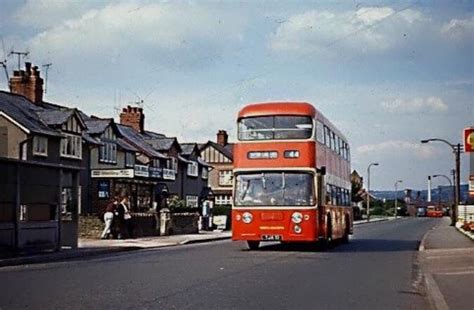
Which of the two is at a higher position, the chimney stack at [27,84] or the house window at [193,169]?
the chimney stack at [27,84]

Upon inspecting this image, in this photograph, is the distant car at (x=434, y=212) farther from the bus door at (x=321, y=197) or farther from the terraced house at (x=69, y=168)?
the bus door at (x=321, y=197)

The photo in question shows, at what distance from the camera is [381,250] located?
3105 cm

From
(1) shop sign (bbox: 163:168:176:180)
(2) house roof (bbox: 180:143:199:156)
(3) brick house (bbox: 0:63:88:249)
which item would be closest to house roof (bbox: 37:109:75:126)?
(3) brick house (bbox: 0:63:88:249)

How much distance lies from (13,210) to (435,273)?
38.5ft

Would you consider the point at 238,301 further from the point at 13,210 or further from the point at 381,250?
the point at 381,250

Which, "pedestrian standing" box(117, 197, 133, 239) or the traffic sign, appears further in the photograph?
"pedestrian standing" box(117, 197, 133, 239)

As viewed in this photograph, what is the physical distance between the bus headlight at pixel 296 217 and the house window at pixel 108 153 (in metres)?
31.8

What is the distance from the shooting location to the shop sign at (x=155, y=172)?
61188 mm

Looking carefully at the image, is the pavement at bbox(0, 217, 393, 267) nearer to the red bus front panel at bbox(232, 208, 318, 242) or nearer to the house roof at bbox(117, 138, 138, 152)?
the red bus front panel at bbox(232, 208, 318, 242)

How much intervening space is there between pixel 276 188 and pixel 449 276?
9.03 meters

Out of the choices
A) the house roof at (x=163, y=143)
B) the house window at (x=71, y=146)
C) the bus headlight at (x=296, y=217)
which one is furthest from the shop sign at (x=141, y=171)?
the bus headlight at (x=296, y=217)

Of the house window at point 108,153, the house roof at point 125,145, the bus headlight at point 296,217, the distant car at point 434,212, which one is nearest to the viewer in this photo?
the bus headlight at point 296,217

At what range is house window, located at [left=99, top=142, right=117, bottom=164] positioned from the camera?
5739 cm

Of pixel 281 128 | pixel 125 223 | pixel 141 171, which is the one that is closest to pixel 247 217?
pixel 281 128
